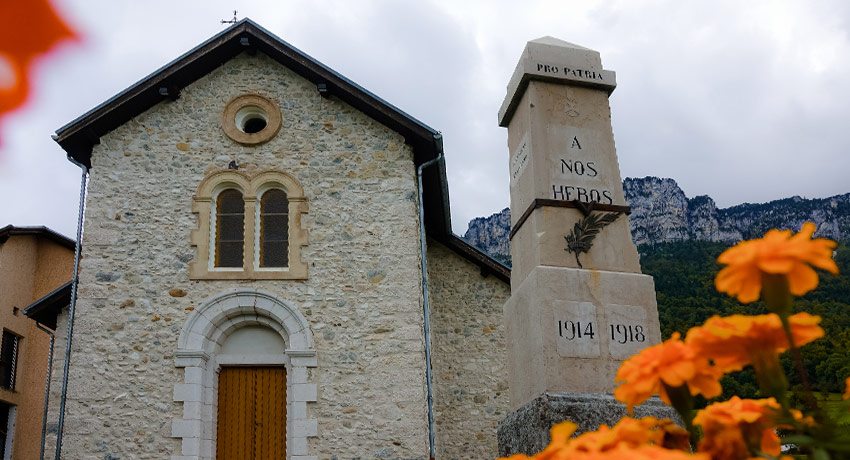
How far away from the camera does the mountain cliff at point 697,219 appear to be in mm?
56344

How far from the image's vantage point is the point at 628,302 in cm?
467

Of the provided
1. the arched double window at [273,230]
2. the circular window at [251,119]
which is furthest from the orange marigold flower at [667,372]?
the circular window at [251,119]

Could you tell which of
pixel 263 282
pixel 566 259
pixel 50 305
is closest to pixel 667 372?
pixel 566 259

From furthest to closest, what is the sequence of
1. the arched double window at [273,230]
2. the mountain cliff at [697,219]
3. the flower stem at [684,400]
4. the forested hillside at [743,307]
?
the mountain cliff at [697,219] < the arched double window at [273,230] < the forested hillside at [743,307] < the flower stem at [684,400]

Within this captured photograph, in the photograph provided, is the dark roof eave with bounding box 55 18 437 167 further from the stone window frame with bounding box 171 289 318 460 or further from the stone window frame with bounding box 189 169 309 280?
the stone window frame with bounding box 171 289 318 460

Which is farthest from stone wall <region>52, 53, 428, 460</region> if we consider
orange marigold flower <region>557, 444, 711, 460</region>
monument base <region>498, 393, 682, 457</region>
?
orange marigold flower <region>557, 444, 711, 460</region>

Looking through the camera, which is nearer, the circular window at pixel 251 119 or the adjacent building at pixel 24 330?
the circular window at pixel 251 119

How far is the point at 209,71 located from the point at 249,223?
259 centimetres

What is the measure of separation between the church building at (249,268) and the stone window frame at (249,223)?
2cm

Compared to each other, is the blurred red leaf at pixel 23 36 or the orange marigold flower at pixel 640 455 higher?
the blurred red leaf at pixel 23 36

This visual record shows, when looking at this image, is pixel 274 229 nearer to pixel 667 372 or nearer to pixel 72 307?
pixel 72 307

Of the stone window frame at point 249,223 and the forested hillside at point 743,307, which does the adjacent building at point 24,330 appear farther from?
the forested hillside at point 743,307

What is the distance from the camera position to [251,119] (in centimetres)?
1142

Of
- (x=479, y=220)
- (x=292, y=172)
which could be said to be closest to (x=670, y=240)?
(x=479, y=220)
